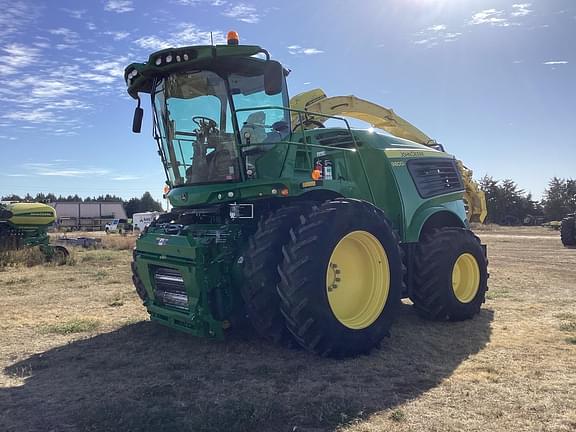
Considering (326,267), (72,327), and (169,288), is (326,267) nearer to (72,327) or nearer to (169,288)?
A: (169,288)

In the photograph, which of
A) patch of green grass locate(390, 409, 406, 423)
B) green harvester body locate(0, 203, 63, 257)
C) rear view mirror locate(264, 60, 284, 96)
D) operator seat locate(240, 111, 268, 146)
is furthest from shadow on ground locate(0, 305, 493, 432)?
green harvester body locate(0, 203, 63, 257)

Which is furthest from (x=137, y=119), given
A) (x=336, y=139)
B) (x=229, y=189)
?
(x=336, y=139)

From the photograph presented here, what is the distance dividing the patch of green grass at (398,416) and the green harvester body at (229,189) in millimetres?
2091

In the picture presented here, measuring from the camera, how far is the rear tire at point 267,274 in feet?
16.7

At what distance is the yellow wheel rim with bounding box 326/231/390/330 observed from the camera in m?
5.60

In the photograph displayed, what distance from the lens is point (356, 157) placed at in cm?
695

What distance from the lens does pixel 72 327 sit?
691 cm

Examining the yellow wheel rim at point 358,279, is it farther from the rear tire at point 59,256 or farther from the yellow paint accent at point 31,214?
the yellow paint accent at point 31,214

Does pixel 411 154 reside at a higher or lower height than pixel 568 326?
higher

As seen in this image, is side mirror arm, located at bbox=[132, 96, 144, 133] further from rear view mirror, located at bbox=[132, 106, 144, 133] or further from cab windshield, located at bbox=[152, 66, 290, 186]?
cab windshield, located at bbox=[152, 66, 290, 186]

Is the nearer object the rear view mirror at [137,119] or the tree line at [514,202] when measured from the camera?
the rear view mirror at [137,119]

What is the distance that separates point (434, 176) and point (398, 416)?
4876 mm

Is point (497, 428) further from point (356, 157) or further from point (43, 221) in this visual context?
point (43, 221)

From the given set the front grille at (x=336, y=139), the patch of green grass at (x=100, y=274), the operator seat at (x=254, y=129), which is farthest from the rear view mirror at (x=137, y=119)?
the patch of green grass at (x=100, y=274)
